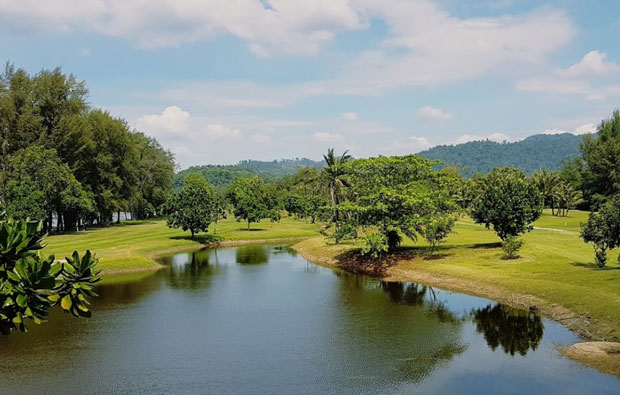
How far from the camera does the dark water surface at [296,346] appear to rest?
23.9 m

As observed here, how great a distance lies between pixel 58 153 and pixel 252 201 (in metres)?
34.6

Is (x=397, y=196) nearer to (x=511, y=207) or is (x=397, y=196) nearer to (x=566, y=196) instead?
(x=511, y=207)

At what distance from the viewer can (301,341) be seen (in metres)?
30.6

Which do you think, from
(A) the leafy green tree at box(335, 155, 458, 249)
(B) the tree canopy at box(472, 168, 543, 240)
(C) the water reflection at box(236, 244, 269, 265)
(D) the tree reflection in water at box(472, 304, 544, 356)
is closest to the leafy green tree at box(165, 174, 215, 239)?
(C) the water reflection at box(236, 244, 269, 265)

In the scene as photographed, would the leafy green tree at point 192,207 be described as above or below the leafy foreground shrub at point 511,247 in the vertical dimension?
above

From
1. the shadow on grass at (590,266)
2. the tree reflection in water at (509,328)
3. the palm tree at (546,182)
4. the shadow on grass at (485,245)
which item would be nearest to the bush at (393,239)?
the shadow on grass at (485,245)

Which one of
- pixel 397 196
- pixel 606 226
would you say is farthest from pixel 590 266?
pixel 397 196

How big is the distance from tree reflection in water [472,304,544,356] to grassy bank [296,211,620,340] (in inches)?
67.4

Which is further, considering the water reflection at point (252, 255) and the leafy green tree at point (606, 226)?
the water reflection at point (252, 255)

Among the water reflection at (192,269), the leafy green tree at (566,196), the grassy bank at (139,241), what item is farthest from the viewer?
the leafy green tree at (566,196)

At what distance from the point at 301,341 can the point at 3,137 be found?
228ft

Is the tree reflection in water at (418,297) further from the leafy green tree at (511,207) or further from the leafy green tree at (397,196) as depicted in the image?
the leafy green tree at (511,207)

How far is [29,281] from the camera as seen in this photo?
319 inches

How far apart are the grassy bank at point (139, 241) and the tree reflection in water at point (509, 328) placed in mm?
39268
